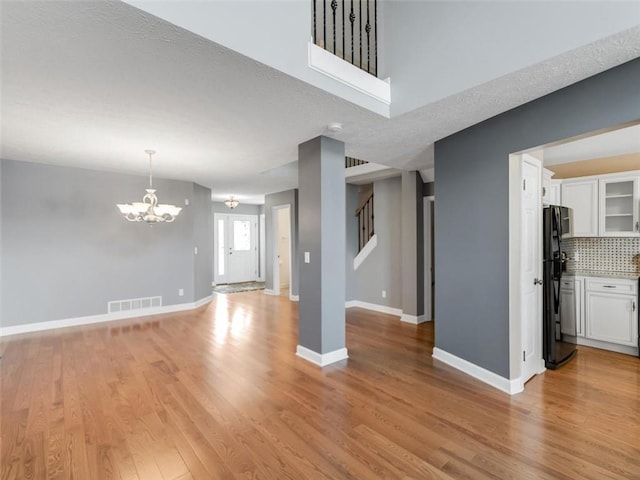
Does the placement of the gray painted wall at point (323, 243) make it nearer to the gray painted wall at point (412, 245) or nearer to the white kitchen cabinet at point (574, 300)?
the gray painted wall at point (412, 245)

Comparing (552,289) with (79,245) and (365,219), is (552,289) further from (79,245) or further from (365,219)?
(79,245)

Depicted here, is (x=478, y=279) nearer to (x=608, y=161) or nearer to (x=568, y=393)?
(x=568, y=393)

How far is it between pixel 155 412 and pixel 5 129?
3277mm

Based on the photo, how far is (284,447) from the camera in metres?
2.01

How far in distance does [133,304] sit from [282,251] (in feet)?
14.6

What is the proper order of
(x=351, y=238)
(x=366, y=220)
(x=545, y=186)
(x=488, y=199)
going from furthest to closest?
1. (x=366, y=220)
2. (x=351, y=238)
3. (x=545, y=186)
4. (x=488, y=199)

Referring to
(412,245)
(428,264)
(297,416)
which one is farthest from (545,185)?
(297,416)

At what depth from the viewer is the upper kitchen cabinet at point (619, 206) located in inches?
143

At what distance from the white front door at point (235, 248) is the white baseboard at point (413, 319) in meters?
6.06

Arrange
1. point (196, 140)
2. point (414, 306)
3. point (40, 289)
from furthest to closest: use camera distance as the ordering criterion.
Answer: point (414, 306), point (40, 289), point (196, 140)

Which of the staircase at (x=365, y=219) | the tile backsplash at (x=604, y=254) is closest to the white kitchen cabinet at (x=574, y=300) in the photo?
the tile backsplash at (x=604, y=254)

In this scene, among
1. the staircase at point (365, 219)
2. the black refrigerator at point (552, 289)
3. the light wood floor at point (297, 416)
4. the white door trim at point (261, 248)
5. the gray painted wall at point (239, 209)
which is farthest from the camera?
the white door trim at point (261, 248)

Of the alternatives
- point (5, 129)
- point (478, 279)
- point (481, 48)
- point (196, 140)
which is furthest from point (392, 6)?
point (5, 129)

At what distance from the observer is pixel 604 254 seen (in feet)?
13.1
